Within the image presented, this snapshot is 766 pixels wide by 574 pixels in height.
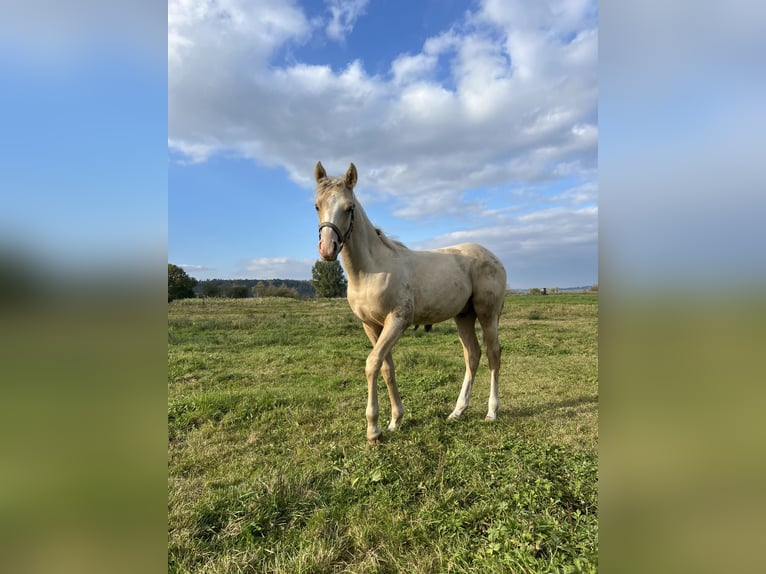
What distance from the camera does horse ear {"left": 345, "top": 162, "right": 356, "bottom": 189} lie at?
3590 millimetres

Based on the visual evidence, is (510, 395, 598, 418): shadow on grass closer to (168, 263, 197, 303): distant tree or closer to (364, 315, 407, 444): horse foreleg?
(364, 315, 407, 444): horse foreleg

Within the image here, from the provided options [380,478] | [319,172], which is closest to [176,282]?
[319,172]

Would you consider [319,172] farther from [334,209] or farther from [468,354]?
[468,354]

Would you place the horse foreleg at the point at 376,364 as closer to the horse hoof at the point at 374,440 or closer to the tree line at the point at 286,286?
the horse hoof at the point at 374,440

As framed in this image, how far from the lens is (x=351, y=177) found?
11.9ft

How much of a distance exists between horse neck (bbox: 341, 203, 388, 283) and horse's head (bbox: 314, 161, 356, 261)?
0.11m

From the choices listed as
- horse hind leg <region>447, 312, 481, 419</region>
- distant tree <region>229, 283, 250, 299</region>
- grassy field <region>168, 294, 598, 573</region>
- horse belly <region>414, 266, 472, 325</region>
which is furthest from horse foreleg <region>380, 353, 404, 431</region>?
distant tree <region>229, 283, 250, 299</region>

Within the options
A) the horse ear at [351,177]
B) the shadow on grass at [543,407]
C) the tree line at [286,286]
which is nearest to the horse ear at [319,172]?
the horse ear at [351,177]

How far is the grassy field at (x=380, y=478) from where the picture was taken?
2.06 metres

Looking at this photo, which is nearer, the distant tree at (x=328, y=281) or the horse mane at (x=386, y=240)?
the horse mane at (x=386, y=240)

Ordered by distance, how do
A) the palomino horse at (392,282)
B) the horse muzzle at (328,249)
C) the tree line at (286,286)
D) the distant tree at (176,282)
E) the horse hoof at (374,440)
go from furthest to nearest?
the tree line at (286,286) < the distant tree at (176,282) < the horse hoof at (374,440) < the palomino horse at (392,282) < the horse muzzle at (328,249)

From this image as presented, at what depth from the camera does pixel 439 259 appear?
4.41 meters
